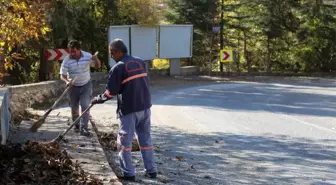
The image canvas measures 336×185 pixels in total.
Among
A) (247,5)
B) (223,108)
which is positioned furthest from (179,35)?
(223,108)

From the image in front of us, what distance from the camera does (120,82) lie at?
6625 mm

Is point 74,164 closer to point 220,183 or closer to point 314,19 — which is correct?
point 220,183

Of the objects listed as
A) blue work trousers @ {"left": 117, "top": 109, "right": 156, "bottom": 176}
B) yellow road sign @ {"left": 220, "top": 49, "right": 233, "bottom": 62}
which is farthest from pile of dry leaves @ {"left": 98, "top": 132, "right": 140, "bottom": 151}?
yellow road sign @ {"left": 220, "top": 49, "right": 233, "bottom": 62}

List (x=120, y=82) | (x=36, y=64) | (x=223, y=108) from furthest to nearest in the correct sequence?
(x=36, y=64) → (x=223, y=108) → (x=120, y=82)

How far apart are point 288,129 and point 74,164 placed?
6083 millimetres

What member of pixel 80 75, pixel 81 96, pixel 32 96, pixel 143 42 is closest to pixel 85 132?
pixel 81 96

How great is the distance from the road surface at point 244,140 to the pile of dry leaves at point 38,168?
989 mm

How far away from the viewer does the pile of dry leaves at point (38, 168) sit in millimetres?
6043

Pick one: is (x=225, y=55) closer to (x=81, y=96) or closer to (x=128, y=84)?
(x=81, y=96)

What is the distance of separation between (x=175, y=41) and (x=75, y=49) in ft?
63.6

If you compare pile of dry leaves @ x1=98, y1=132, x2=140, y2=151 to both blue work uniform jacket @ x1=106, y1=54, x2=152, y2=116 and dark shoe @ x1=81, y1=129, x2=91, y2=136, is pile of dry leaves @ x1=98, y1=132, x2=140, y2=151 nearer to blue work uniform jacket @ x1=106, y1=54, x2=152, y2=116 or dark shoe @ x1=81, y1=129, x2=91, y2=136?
dark shoe @ x1=81, y1=129, x2=91, y2=136

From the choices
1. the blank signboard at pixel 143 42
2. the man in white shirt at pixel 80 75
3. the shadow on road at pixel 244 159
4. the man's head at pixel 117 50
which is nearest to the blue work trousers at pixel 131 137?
the shadow on road at pixel 244 159

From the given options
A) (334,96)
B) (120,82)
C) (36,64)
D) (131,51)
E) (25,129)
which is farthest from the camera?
(36,64)

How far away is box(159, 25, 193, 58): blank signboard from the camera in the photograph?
92.2 ft
